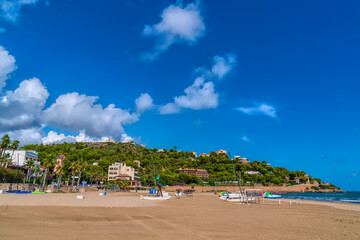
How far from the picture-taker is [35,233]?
895 centimetres

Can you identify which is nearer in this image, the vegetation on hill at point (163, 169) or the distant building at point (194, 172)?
the vegetation on hill at point (163, 169)

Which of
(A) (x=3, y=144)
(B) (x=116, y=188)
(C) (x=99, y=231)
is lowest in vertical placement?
(B) (x=116, y=188)

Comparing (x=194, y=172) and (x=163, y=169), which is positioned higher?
(x=163, y=169)

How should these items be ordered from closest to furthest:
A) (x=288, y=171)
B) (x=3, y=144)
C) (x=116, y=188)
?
(x=3, y=144)
(x=116, y=188)
(x=288, y=171)

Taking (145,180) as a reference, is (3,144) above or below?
above

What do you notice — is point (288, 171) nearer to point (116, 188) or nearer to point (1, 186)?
point (116, 188)

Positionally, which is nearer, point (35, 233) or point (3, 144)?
point (35, 233)

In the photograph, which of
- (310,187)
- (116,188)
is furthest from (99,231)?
(310,187)

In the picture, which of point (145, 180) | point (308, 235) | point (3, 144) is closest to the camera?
point (308, 235)

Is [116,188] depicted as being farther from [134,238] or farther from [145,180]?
[134,238]

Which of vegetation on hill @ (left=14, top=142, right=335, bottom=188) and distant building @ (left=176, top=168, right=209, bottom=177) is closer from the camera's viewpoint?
vegetation on hill @ (left=14, top=142, right=335, bottom=188)

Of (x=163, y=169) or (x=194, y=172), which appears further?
(x=163, y=169)

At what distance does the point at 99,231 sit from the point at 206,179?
414 feet

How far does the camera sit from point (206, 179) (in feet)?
431
